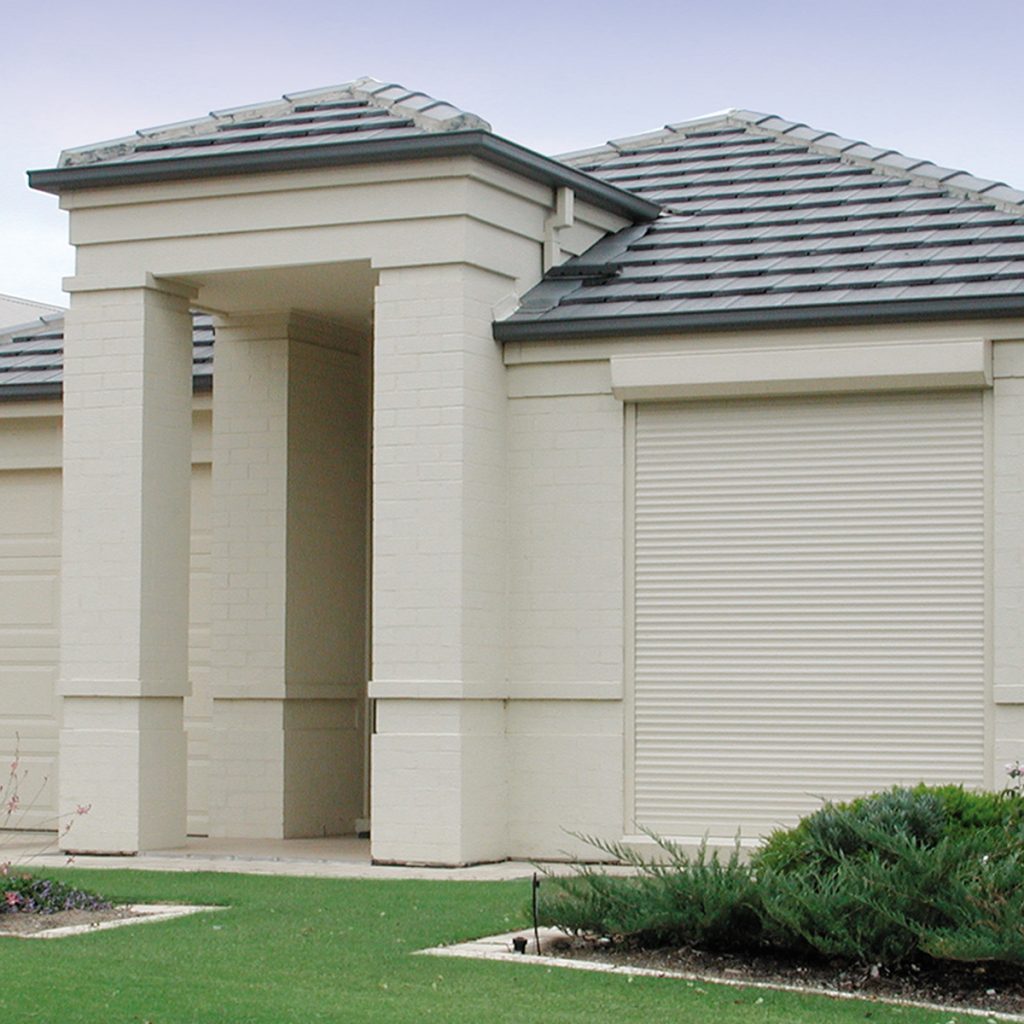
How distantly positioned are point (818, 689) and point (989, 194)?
4.57 metres

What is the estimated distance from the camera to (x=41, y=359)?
1991cm

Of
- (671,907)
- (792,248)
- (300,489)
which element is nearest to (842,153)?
(792,248)

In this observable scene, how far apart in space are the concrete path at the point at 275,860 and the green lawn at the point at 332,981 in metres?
2.15

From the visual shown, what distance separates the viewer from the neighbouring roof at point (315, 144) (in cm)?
1562

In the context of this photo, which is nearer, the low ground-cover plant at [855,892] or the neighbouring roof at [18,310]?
the low ground-cover plant at [855,892]

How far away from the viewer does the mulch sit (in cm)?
956

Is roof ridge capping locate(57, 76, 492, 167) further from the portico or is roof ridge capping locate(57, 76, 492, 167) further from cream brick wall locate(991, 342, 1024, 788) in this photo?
cream brick wall locate(991, 342, 1024, 788)

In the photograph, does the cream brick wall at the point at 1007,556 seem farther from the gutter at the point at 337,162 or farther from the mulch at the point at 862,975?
the mulch at the point at 862,975

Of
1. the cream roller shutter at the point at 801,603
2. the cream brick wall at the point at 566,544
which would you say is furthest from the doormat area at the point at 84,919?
the cream roller shutter at the point at 801,603

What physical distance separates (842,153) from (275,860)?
812cm

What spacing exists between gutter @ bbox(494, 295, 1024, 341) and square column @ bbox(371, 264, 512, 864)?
0.44 m

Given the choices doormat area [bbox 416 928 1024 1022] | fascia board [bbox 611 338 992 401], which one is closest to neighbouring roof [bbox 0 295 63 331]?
fascia board [bbox 611 338 992 401]

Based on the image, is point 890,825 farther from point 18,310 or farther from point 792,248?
point 18,310

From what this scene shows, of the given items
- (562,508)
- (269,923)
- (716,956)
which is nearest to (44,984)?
(269,923)
